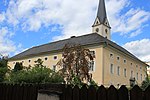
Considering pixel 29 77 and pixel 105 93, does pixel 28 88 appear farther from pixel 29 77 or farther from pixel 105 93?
pixel 29 77

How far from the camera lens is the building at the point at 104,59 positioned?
131 feet

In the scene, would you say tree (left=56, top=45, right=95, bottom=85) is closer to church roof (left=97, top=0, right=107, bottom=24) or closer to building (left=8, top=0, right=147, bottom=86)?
building (left=8, top=0, right=147, bottom=86)

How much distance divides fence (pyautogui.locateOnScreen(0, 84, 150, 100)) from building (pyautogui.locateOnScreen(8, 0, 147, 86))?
33087 millimetres

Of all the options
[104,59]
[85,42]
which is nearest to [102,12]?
[85,42]

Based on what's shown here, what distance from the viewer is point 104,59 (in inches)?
1581

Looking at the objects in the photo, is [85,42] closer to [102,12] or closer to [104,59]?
[104,59]

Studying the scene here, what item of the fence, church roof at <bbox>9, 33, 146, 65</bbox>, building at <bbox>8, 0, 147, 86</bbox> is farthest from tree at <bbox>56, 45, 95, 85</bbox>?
the fence

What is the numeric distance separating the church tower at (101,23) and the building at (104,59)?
20615 millimetres

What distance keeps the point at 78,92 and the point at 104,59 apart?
35.9m

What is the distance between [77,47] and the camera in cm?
2898

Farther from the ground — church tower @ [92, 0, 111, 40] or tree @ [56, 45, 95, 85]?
church tower @ [92, 0, 111, 40]

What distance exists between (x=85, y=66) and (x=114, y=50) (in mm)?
17350

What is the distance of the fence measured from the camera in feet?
12.4

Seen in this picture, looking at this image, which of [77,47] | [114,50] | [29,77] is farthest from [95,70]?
[29,77]
